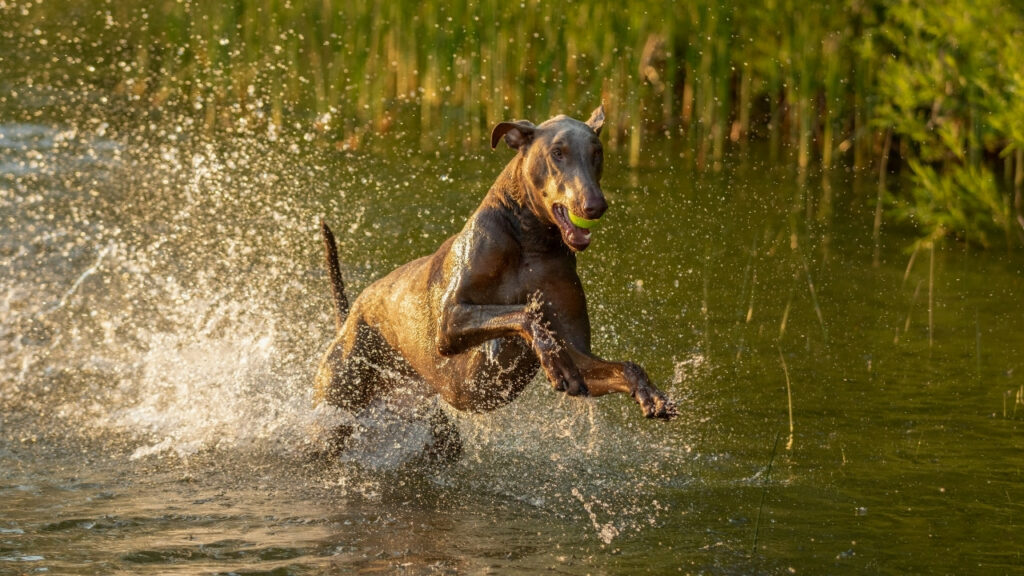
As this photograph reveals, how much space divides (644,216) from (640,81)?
7.10 feet

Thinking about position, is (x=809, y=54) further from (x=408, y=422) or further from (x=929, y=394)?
(x=408, y=422)

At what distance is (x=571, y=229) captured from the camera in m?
5.25

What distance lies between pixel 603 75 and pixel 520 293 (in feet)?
23.8

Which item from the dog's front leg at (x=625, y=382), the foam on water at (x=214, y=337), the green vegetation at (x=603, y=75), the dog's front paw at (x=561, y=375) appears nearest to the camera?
the dog's front leg at (x=625, y=382)

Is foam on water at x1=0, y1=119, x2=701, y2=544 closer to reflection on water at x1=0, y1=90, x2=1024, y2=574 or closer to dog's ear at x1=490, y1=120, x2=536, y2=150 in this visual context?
reflection on water at x1=0, y1=90, x2=1024, y2=574

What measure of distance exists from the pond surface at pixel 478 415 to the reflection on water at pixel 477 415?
0.07 ft

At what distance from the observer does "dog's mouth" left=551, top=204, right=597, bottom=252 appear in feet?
17.0

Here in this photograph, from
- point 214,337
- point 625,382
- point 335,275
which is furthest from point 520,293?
point 214,337

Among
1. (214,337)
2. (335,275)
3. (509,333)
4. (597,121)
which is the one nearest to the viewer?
(509,333)

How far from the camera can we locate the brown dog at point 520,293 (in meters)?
5.16

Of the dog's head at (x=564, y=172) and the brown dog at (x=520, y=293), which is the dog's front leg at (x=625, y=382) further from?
the dog's head at (x=564, y=172)

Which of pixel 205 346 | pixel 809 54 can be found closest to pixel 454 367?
pixel 205 346

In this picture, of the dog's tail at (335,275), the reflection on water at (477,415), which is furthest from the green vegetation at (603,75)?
the dog's tail at (335,275)

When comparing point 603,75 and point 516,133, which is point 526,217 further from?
point 603,75
